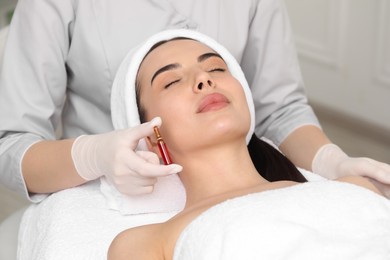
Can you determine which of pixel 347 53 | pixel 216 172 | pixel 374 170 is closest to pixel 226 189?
pixel 216 172

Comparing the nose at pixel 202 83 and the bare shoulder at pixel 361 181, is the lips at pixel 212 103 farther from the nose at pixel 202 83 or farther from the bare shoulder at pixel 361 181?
the bare shoulder at pixel 361 181

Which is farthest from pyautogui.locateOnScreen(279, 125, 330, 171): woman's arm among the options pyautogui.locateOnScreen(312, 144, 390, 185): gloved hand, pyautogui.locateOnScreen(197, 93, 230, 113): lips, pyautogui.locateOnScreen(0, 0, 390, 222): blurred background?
pyautogui.locateOnScreen(0, 0, 390, 222): blurred background

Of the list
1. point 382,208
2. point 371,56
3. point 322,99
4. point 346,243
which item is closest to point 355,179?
point 382,208

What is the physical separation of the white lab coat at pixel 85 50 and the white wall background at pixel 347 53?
967mm

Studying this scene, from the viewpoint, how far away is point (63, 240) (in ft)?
4.51

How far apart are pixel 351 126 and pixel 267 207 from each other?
1716mm

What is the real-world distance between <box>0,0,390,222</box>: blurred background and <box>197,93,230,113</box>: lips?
1285mm

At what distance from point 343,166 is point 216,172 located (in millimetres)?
279

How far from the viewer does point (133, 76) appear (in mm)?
1494

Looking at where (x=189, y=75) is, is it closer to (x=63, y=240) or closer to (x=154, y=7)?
(x=154, y=7)

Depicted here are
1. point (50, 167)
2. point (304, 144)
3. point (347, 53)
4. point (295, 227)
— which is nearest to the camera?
point (295, 227)

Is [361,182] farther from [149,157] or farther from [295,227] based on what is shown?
[149,157]

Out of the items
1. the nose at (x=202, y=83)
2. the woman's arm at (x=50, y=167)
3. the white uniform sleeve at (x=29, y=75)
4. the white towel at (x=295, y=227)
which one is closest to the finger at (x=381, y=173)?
the white towel at (x=295, y=227)

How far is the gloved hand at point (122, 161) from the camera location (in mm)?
1341
